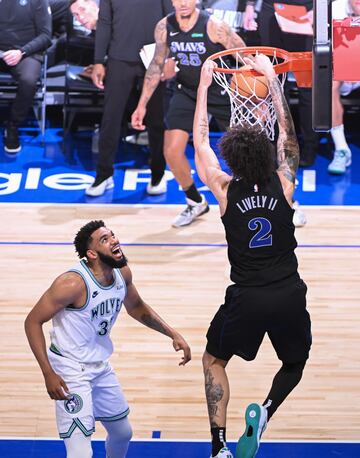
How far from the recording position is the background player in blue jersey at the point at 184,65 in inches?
326

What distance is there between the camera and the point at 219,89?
8477 mm

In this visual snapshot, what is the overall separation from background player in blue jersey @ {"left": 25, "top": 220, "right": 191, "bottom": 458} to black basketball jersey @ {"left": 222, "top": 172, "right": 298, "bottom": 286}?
55 centimetres

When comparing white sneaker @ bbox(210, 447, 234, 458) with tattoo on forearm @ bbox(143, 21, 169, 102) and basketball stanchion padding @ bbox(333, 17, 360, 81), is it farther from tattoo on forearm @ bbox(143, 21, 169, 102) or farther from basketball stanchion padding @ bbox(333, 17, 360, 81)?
tattoo on forearm @ bbox(143, 21, 169, 102)

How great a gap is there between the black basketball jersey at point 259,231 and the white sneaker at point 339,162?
199 inches

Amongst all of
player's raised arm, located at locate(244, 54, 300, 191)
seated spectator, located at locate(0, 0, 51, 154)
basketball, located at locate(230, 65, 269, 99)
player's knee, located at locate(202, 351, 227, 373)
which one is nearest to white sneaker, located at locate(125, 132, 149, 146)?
seated spectator, located at locate(0, 0, 51, 154)

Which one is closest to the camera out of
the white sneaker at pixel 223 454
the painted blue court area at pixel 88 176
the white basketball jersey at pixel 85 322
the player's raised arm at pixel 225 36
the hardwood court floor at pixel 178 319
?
the white basketball jersey at pixel 85 322

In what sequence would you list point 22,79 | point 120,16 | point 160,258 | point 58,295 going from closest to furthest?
point 58,295
point 160,258
point 120,16
point 22,79

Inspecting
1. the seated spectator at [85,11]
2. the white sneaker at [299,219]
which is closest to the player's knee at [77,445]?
the white sneaker at [299,219]

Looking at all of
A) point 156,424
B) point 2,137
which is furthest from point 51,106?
point 156,424

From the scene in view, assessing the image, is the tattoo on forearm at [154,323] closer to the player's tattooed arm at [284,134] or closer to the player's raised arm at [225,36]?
the player's tattooed arm at [284,134]

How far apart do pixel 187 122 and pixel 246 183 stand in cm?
366

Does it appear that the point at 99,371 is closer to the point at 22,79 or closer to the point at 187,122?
the point at 187,122

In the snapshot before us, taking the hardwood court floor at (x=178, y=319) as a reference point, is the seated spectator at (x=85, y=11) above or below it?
above

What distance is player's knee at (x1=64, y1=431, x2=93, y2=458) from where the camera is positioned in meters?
4.66
